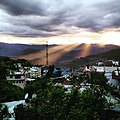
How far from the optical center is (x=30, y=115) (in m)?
20.2

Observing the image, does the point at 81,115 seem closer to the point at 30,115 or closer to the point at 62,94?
the point at 62,94

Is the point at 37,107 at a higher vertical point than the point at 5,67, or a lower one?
lower

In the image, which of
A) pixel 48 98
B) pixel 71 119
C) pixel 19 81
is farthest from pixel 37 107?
pixel 19 81

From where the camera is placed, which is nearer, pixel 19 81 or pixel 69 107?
pixel 69 107

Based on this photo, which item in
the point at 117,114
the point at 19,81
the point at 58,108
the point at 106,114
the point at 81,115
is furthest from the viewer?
the point at 19,81

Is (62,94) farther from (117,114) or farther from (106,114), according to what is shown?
(117,114)

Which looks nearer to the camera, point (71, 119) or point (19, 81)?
point (71, 119)

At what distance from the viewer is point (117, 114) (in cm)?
2216

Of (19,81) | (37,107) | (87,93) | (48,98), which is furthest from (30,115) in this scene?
(19,81)

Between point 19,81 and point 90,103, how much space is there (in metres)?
59.6

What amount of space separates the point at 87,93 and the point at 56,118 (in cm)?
284

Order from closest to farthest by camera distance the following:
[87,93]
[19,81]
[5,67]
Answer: [5,67] < [87,93] < [19,81]

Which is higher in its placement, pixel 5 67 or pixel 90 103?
pixel 5 67

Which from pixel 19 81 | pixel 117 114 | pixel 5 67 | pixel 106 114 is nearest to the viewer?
pixel 5 67
